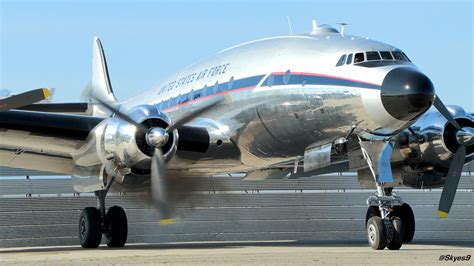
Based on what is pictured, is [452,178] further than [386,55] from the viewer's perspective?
Yes

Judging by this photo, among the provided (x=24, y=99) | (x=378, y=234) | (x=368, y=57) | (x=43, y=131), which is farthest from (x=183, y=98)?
(x=378, y=234)

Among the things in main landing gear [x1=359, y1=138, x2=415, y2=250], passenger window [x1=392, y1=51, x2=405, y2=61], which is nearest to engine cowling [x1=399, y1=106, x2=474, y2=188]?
main landing gear [x1=359, y1=138, x2=415, y2=250]

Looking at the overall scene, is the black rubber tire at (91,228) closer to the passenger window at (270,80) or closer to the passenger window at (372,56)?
the passenger window at (270,80)

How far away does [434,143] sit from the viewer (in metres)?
18.2

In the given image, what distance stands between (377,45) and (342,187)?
1234 cm

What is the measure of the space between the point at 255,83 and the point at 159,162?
2.47m

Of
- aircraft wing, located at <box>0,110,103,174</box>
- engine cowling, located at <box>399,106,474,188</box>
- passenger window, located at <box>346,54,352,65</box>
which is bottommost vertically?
engine cowling, located at <box>399,106,474,188</box>

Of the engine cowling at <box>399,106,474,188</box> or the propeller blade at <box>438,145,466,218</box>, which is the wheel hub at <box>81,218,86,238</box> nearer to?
the engine cowling at <box>399,106,474,188</box>

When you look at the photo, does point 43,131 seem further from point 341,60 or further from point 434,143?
point 434,143

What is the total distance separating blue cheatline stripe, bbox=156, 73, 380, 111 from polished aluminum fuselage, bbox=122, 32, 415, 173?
0.02 m

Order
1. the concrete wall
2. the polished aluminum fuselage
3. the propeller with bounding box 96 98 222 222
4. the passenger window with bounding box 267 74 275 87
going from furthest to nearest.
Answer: the concrete wall → the passenger window with bounding box 267 74 275 87 → the propeller with bounding box 96 98 222 222 → the polished aluminum fuselage

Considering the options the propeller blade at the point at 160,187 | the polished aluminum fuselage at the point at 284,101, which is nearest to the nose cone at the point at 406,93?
the polished aluminum fuselage at the point at 284,101

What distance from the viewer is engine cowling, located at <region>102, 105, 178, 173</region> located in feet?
51.5

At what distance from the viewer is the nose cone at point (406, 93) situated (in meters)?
14.2
